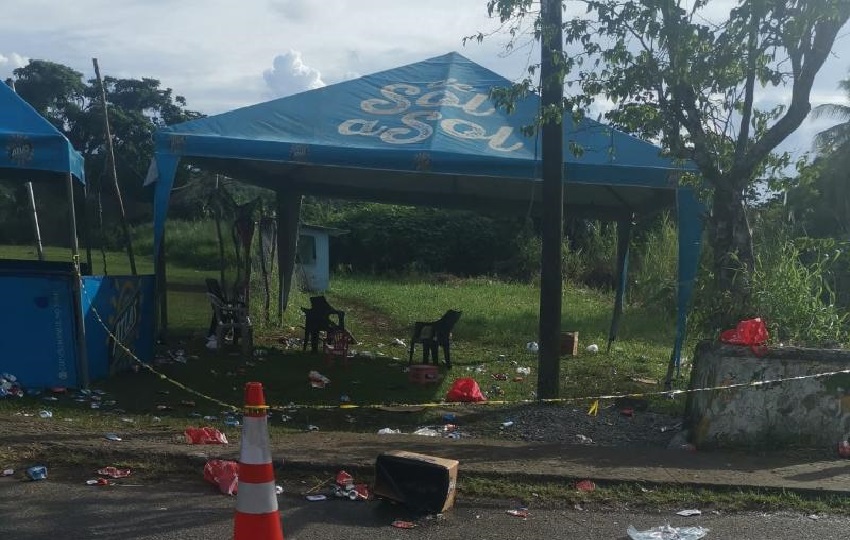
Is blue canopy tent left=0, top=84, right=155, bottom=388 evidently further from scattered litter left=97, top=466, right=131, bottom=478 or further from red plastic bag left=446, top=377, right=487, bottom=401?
red plastic bag left=446, top=377, right=487, bottom=401

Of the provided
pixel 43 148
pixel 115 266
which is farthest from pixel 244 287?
Answer: pixel 43 148

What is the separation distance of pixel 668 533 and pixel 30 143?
6876 millimetres

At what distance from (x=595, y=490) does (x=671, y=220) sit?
20564 millimetres

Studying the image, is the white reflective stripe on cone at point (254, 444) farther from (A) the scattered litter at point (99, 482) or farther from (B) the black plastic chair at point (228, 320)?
(B) the black plastic chair at point (228, 320)

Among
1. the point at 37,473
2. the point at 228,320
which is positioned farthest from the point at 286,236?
the point at 37,473

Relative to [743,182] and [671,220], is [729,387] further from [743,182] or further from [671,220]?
[671,220]

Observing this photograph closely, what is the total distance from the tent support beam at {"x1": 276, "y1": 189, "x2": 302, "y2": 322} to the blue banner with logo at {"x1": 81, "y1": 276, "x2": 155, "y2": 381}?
5.00 metres

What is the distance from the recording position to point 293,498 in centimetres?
619

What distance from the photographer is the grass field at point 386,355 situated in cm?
1028

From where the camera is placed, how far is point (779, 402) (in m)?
7.68

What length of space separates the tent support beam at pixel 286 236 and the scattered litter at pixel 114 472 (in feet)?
33.3

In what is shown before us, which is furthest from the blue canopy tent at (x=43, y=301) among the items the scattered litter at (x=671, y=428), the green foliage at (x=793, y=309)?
the green foliage at (x=793, y=309)

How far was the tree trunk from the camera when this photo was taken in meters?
8.54

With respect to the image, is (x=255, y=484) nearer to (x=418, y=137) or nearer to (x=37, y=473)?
(x=37, y=473)
